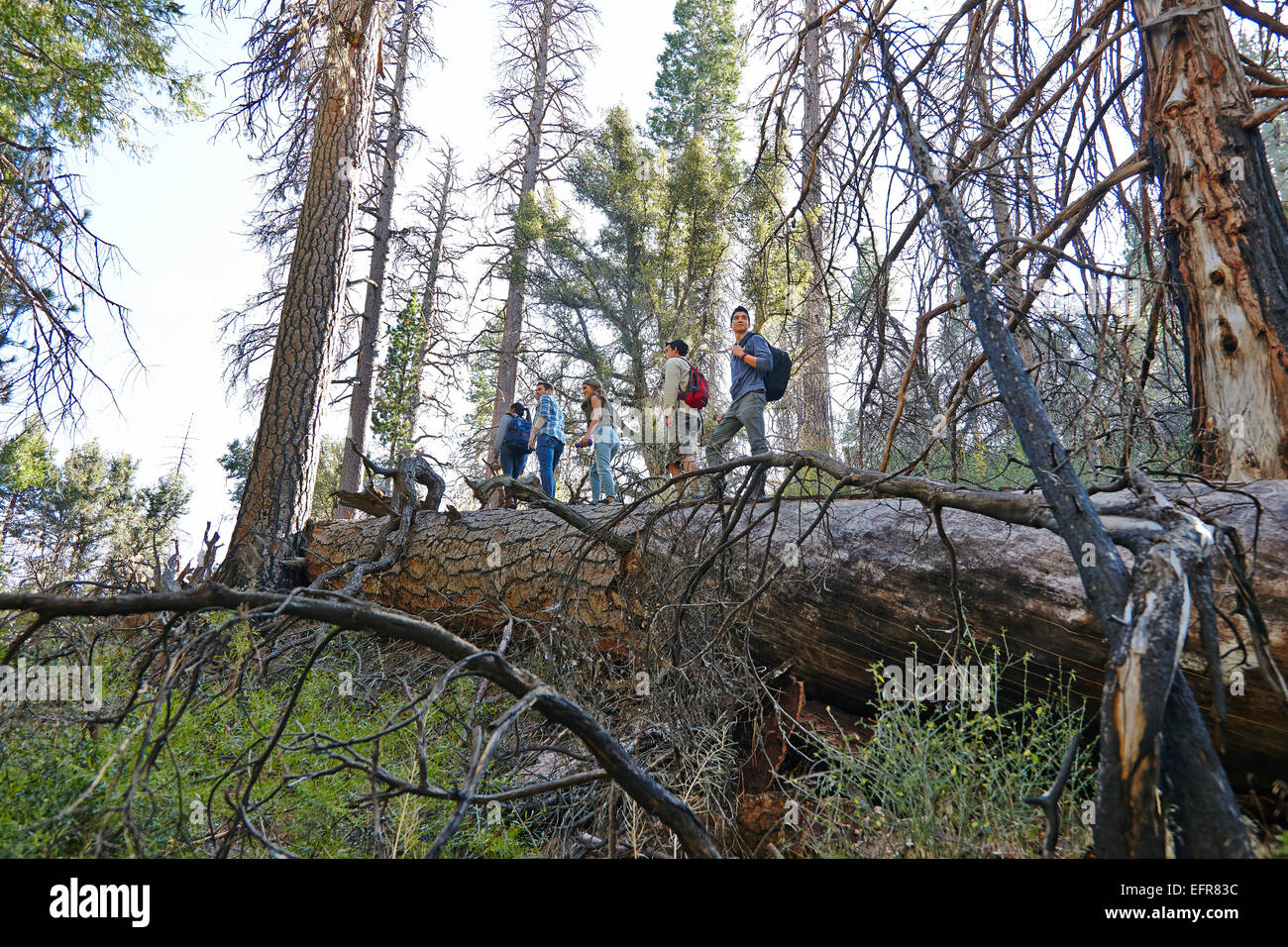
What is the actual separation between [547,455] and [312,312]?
3531 mm

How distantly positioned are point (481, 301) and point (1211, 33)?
44.7 feet

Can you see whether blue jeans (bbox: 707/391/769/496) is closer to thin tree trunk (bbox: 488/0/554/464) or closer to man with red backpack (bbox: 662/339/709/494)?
man with red backpack (bbox: 662/339/709/494)

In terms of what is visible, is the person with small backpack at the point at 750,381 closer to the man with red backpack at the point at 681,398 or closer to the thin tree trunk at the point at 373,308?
the man with red backpack at the point at 681,398

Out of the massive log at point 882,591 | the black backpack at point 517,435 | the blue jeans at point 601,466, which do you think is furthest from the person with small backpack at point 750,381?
the black backpack at point 517,435

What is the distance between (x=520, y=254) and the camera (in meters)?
14.2

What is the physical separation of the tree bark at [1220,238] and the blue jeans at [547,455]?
6.98 m

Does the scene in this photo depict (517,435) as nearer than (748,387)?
No

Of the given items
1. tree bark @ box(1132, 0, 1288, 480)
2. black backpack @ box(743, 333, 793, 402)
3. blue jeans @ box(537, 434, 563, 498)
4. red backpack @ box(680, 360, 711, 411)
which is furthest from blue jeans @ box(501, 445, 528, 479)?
tree bark @ box(1132, 0, 1288, 480)

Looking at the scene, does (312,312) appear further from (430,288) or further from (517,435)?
(430,288)

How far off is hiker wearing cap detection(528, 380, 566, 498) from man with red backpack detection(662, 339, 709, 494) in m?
2.04

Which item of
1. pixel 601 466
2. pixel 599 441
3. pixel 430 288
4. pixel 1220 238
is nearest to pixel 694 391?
pixel 599 441

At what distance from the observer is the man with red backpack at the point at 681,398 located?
7102 mm
